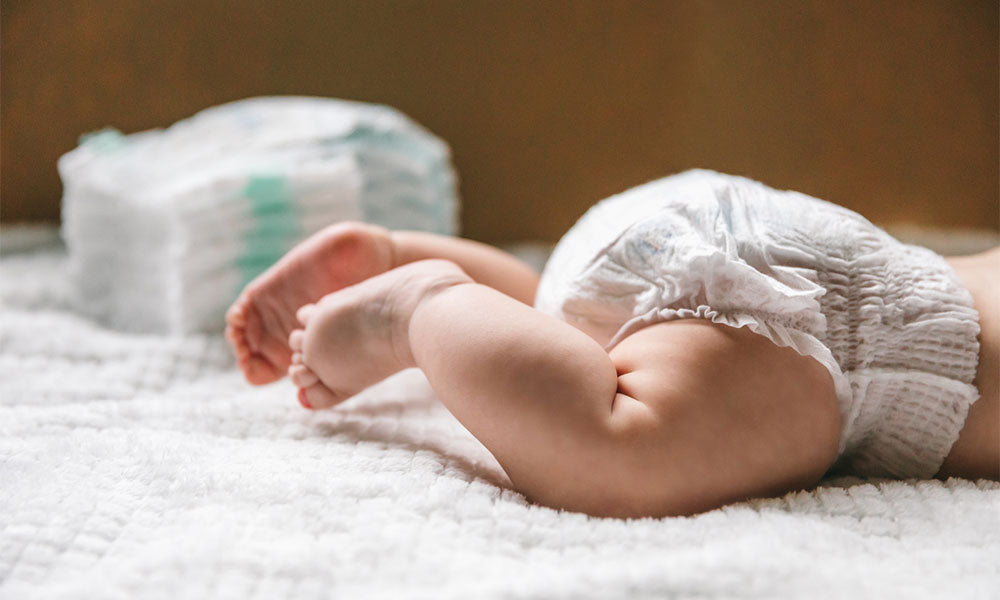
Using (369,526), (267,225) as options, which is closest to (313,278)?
(267,225)

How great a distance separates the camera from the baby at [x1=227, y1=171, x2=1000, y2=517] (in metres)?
0.54

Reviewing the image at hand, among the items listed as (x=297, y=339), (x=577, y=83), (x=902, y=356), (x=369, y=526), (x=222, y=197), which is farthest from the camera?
(x=577, y=83)

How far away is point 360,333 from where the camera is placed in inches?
26.4

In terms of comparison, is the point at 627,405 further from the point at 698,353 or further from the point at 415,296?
the point at 415,296

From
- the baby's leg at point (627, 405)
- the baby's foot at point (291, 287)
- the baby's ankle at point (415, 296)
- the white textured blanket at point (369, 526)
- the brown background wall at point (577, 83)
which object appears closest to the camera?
the white textured blanket at point (369, 526)

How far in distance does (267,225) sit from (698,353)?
584mm

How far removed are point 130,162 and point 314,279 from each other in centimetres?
48

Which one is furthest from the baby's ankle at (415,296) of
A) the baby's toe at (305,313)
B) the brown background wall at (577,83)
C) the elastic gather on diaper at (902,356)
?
the brown background wall at (577,83)

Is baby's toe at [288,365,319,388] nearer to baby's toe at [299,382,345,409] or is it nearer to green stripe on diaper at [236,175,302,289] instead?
baby's toe at [299,382,345,409]

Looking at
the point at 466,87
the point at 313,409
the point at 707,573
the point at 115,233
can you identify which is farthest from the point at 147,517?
the point at 466,87

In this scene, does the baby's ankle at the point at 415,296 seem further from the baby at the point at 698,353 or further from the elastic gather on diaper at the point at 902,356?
the elastic gather on diaper at the point at 902,356

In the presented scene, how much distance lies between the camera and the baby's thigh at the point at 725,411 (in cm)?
55

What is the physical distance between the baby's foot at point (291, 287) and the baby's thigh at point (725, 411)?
283 millimetres

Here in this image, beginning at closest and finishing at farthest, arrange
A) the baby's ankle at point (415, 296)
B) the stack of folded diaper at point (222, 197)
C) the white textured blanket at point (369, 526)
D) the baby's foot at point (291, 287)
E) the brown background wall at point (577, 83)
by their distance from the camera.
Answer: the white textured blanket at point (369, 526), the baby's ankle at point (415, 296), the baby's foot at point (291, 287), the stack of folded diaper at point (222, 197), the brown background wall at point (577, 83)
